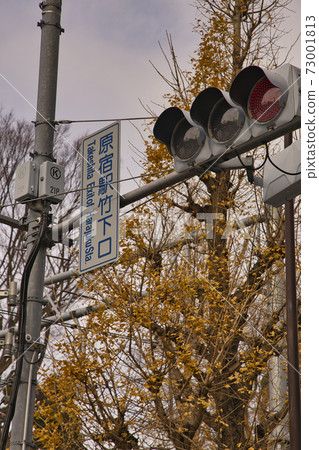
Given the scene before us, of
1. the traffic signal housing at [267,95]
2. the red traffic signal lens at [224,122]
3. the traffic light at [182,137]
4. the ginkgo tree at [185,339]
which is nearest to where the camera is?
the traffic signal housing at [267,95]

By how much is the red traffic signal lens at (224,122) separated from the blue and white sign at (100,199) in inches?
69.3

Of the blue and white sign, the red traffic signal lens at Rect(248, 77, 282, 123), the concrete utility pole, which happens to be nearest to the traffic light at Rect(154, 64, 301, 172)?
the red traffic signal lens at Rect(248, 77, 282, 123)

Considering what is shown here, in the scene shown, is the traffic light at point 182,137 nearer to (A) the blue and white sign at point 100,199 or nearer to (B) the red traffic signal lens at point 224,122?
(B) the red traffic signal lens at point 224,122

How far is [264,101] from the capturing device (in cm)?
400

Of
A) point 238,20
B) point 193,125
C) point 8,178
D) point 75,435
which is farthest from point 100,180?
point 8,178

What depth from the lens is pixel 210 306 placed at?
10.2 metres

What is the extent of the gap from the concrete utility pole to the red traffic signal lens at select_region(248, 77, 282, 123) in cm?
313

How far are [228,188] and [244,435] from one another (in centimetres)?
450

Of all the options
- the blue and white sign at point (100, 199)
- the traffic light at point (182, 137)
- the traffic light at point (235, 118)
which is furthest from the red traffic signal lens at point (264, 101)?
the blue and white sign at point (100, 199)

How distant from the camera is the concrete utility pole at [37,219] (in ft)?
19.6

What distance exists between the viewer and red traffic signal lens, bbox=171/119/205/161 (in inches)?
176

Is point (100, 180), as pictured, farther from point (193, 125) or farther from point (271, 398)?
point (271, 398)

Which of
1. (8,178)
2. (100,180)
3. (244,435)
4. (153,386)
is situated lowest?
(244,435)
